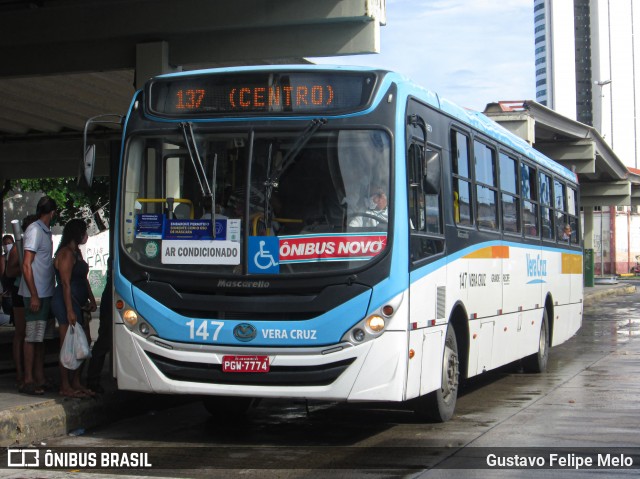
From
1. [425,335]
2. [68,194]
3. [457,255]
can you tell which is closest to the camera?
[425,335]

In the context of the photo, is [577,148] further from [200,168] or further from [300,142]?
[200,168]

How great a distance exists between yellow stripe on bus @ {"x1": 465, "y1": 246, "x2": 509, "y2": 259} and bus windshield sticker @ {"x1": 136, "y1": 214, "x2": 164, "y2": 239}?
342 cm

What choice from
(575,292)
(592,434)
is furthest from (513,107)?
(592,434)

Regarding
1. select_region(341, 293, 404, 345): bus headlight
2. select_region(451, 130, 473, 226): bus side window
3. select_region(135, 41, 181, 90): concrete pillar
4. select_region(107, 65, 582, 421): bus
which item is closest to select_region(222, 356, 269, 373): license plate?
select_region(107, 65, 582, 421): bus

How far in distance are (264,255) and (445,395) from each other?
2607 mm

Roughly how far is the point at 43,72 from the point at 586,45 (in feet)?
571

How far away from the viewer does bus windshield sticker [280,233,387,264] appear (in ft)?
26.9

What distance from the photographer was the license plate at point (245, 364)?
819cm

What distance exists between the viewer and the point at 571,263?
1770 centimetres

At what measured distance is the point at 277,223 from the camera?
838cm

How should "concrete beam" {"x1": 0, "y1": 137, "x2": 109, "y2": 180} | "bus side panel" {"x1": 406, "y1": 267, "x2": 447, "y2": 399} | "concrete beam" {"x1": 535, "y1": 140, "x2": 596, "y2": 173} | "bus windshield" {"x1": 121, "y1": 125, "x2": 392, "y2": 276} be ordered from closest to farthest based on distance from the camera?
"bus windshield" {"x1": 121, "y1": 125, "x2": 392, "y2": 276}, "bus side panel" {"x1": 406, "y1": 267, "x2": 447, "y2": 399}, "concrete beam" {"x1": 0, "y1": 137, "x2": 109, "y2": 180}, "concrete beam" {"x1": 535, "y1": 140, "x2": 596, "y2": 173}

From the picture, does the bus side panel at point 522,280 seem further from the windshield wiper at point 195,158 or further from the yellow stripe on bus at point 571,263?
the windshield wiper at point 195,158

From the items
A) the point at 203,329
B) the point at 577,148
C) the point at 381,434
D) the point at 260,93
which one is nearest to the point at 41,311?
the point at 203,329

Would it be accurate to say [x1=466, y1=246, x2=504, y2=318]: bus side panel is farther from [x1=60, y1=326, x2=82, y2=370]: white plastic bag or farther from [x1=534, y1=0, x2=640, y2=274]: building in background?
[x1=534, y1=0, x2=640, y2=274]: building in background
